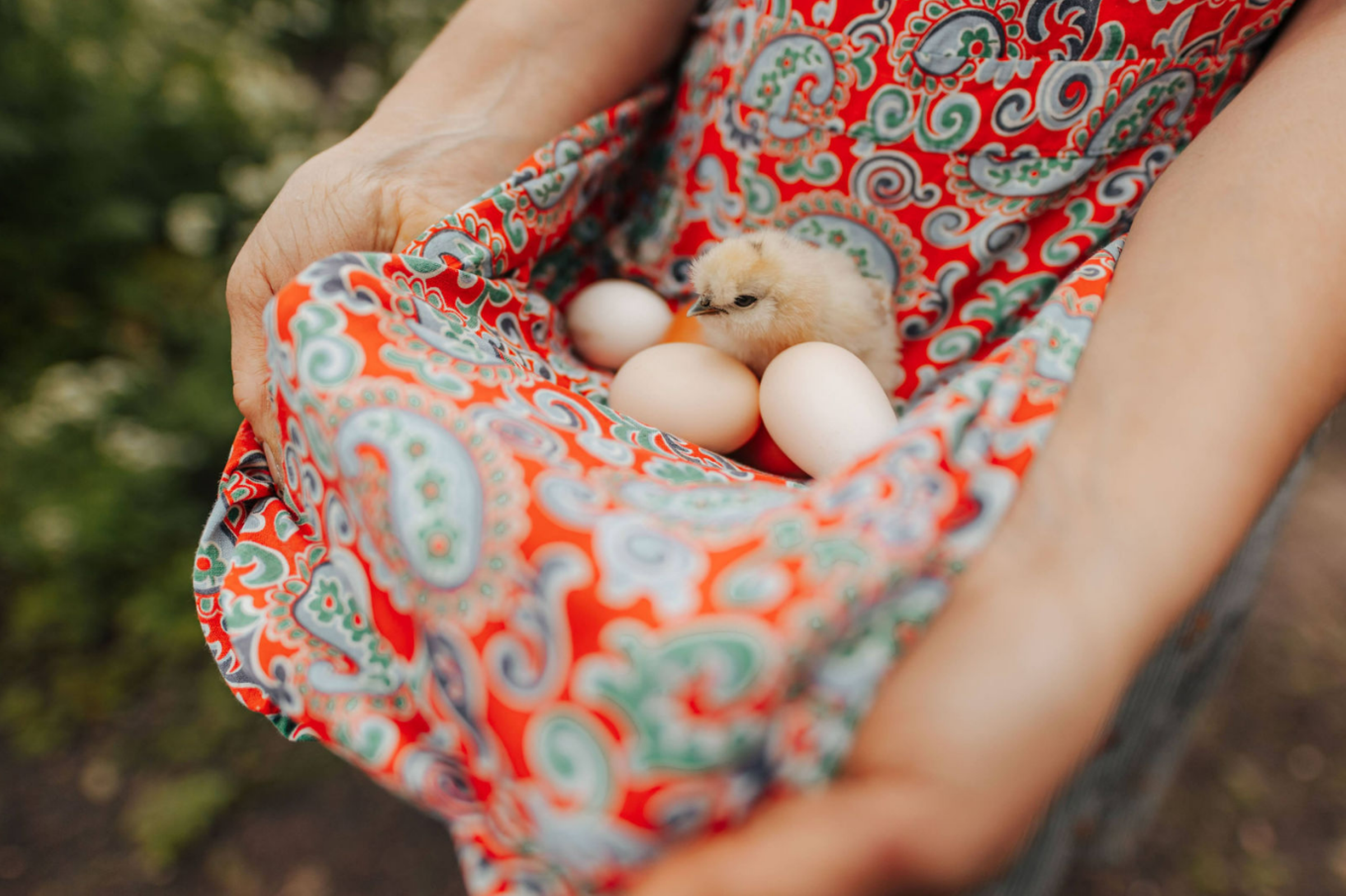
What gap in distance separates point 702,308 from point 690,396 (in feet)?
0.35

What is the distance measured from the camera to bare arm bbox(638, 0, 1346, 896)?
0.44m

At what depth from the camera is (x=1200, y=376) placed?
0.54 m

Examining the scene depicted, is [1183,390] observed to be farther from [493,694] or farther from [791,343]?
[493,694]

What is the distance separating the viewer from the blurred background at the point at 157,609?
1617 mm

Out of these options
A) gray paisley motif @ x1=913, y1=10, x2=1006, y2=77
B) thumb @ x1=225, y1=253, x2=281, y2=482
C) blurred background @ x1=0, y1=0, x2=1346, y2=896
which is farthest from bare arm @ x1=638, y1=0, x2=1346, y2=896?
blurred background @ x1=0, y1=0, x2=1346, y2=896

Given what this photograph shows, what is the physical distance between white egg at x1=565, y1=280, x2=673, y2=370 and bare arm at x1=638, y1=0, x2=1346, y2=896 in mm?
519

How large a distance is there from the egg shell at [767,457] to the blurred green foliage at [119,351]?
134 cm

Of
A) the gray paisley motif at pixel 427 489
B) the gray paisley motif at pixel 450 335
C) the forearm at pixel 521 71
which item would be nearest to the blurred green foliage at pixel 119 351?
the forearm at pixel 521 71

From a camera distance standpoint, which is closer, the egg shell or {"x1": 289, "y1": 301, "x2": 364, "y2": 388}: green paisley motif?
{"x1": 289, "y1": 301, "x2": 364, "y2": 388}: green paisley motif

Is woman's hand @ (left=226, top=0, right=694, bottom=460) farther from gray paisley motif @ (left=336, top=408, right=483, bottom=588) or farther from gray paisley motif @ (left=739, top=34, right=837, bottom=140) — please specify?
gray paisley motif @ (left=336, top=408, right=483, bottom=588)

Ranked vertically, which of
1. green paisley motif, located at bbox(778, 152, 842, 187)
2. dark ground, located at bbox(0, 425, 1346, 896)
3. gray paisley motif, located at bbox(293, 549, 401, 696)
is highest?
green paisley motif, located at bbox(778, 152, 842, 187)

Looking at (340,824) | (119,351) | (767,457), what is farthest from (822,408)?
(119,351)

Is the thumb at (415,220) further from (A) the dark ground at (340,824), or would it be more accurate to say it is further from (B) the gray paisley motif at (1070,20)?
(A) the dark ground at (340,824)

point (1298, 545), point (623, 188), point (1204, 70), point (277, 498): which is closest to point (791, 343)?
point (623, 188)
